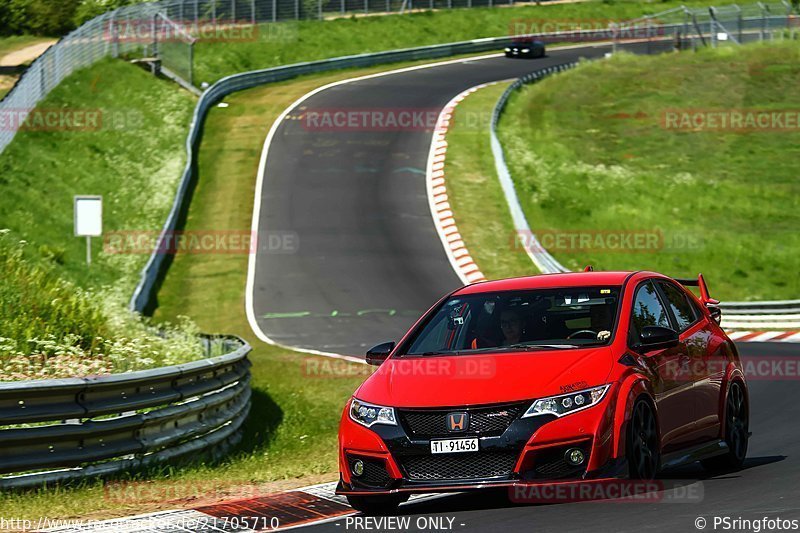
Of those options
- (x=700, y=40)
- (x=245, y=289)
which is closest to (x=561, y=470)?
(x=245, y=289)

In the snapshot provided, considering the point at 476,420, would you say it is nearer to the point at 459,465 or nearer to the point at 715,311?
the point at 459,465

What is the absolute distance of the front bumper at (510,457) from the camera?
845 centimetres

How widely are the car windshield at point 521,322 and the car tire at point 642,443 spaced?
593 millimetres

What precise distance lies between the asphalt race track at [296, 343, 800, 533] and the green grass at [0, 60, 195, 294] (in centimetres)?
2155

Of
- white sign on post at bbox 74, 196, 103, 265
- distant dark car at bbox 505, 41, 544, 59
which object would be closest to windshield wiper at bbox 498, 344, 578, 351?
white sign on post at bbox 74, 196, 103, 265

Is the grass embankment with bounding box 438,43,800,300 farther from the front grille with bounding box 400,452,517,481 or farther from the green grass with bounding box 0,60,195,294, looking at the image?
the front grille with bounding box 400,452,517,481

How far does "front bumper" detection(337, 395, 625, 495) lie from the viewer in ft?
27.7

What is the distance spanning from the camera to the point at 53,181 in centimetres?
3675

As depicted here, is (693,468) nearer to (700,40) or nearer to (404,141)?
(404,141)

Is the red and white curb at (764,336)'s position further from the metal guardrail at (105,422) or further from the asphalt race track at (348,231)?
the metal guardrail at (105,422)
